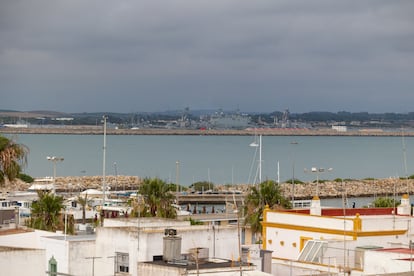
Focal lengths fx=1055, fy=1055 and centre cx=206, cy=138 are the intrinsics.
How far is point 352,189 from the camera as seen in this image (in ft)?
407

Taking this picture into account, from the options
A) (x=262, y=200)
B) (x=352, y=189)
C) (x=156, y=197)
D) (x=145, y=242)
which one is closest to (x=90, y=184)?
(x=352, y=189)

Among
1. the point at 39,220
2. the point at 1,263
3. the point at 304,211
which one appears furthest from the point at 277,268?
the point at 39,220

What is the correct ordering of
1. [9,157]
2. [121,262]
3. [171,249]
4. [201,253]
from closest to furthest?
[171,249], [201,253], [121,262], [9,157]

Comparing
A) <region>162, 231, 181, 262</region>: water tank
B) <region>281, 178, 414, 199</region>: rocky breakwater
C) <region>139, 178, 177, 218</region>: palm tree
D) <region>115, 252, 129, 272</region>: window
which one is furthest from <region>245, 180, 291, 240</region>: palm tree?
<region>281, 178, 414, 199</region>: rocky breakwater

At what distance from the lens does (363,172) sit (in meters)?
196

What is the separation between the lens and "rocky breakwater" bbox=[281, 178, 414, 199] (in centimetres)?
11456

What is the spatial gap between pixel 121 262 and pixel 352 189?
102078 millimetres

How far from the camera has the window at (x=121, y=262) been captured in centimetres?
2369

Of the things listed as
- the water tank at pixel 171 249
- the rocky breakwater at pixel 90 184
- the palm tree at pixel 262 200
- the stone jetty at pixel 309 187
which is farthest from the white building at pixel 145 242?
the stone jetty at pixel 309 187

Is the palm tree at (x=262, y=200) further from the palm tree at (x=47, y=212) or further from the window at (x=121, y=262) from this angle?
the window at (x=121, y=262)

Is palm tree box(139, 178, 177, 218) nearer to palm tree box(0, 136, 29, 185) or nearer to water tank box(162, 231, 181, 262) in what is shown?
palm tree box(0, 136, 29, 185)

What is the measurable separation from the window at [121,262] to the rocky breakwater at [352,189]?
84.0 m

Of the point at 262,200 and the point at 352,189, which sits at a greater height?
the point at 352,189

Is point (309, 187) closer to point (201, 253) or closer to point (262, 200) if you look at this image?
point (262, 200)
